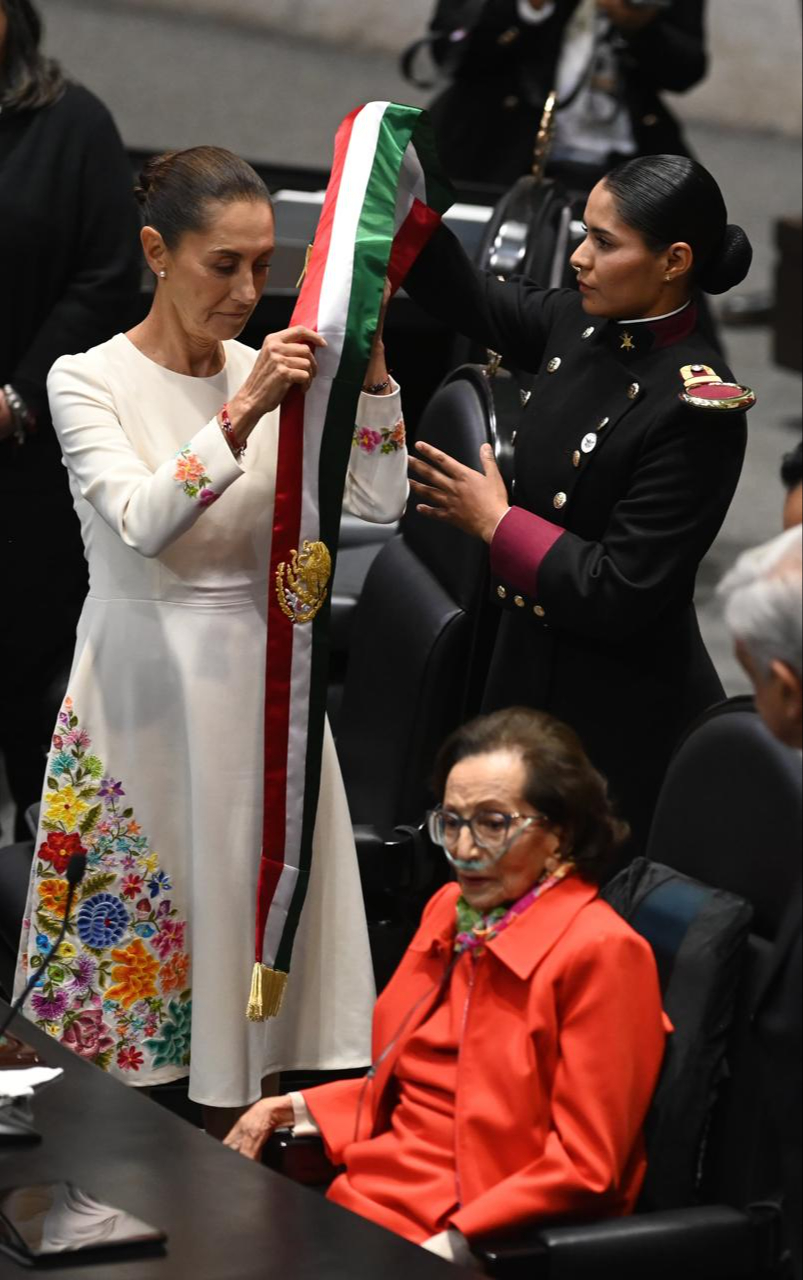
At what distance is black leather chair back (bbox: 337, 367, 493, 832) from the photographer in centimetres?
307

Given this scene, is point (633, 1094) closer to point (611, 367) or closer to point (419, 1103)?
point (419, 1103)

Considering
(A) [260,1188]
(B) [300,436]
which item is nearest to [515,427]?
(B) [300,436]

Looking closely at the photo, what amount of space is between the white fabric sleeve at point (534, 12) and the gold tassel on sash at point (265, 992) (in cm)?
306

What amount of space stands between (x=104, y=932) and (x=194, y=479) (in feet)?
→ 1.94

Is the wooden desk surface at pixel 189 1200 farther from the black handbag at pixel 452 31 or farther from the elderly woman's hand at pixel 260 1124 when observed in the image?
the black handbag at pixel 452 31

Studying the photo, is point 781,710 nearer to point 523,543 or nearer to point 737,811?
point 737,811

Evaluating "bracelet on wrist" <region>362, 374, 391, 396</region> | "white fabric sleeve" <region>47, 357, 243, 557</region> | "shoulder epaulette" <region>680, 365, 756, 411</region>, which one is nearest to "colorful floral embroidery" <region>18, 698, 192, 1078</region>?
"white fabric sleeve" <region>47, 357, 243, 557</region>

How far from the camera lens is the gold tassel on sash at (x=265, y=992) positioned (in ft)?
8.41

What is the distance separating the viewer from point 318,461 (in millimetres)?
2484

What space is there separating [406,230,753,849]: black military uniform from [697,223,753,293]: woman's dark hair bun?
2.4 inches

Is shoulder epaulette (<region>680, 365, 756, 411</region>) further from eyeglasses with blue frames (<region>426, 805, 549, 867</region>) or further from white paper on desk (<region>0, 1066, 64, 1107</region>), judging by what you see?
white paper on desk (<region>0, 1066, 64, 1107</region>)

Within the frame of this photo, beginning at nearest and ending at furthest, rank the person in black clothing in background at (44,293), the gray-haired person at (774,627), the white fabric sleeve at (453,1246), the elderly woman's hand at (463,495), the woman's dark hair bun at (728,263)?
the gray-haired person at (774,627) → the white fabric sleeve at (453,1246) → the woman's dark hair bun at (728,263) → the elderly woman's hand at (463,495) → the person in black clothing in background at (44,293)

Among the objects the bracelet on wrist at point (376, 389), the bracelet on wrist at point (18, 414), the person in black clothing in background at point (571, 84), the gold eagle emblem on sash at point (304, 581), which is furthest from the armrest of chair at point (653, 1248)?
the person in black clothing in background at point (571, 84)

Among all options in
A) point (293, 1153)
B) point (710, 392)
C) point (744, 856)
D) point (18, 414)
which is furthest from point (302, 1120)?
point (18, 414)
